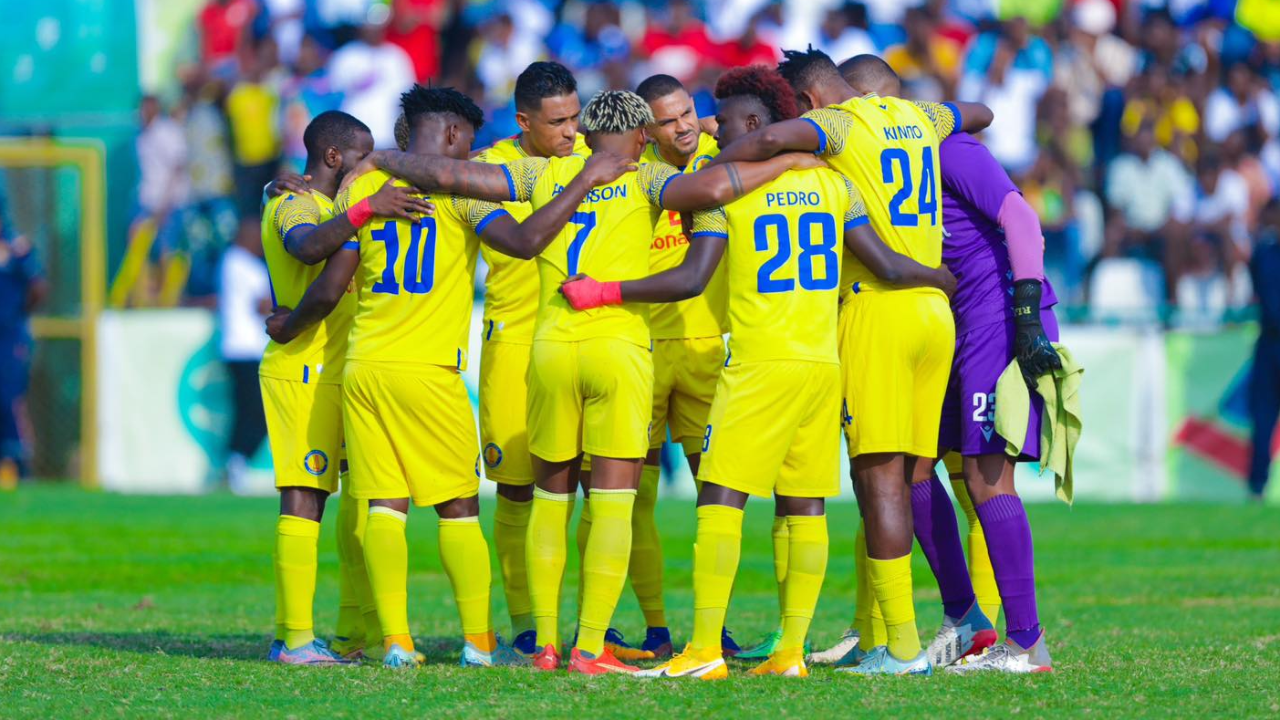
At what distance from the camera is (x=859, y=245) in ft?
24.7

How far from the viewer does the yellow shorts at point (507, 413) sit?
841 centimetres

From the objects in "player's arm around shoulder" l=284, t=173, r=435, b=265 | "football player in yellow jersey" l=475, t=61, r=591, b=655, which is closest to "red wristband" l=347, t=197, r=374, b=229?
"player's arm around shoulder" l=284, t=173, r=435, b=265

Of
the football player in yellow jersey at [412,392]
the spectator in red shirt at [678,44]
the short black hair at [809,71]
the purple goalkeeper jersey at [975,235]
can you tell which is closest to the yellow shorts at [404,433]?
the football player in yellow jersey at [412,392]

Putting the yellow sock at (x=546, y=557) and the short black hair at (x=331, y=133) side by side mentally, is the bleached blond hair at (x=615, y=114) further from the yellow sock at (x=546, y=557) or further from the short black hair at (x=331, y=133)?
the yellow sock at (x=546, y=557)

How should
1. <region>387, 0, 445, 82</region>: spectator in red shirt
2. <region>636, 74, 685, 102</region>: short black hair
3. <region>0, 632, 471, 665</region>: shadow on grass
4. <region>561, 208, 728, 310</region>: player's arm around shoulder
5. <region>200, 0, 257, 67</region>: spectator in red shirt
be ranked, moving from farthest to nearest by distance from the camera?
<region>200, 0, 257, 67</region>: spectator in red shirt, <region>387, 0, 445, 82</region>: spectator in red shirt, <region>636, 74, 685, 102</region>: short black hair, <region>0, 632, 471, 665</region>: shadow on grass, <region>561, 208, 728, 310</region>: player's arm around shoulder

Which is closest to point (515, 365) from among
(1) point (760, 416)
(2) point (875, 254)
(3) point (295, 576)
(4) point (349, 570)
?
(4) point (349, 570)

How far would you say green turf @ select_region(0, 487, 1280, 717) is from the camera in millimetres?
6805

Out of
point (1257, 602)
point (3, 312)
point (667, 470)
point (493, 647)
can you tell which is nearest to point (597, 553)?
point (493, 647)

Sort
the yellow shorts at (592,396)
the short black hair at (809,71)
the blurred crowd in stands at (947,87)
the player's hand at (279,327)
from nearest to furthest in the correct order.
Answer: the yellow shorts at (592,396), the short black hair at (809,71), the player's hand at (279,327), the blurred crowd in stands at (947,87)

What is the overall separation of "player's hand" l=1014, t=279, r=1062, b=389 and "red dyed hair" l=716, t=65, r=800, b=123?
1.34m

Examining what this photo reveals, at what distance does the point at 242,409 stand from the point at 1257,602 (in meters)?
12.0

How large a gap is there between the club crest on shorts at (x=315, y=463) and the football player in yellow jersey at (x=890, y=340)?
8.22 feet

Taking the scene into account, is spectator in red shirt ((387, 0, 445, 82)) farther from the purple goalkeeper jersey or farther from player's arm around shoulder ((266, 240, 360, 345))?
the purple goalkeeper jersey

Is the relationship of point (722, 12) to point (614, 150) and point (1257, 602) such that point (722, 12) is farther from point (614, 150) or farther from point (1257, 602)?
point (614, 150)
